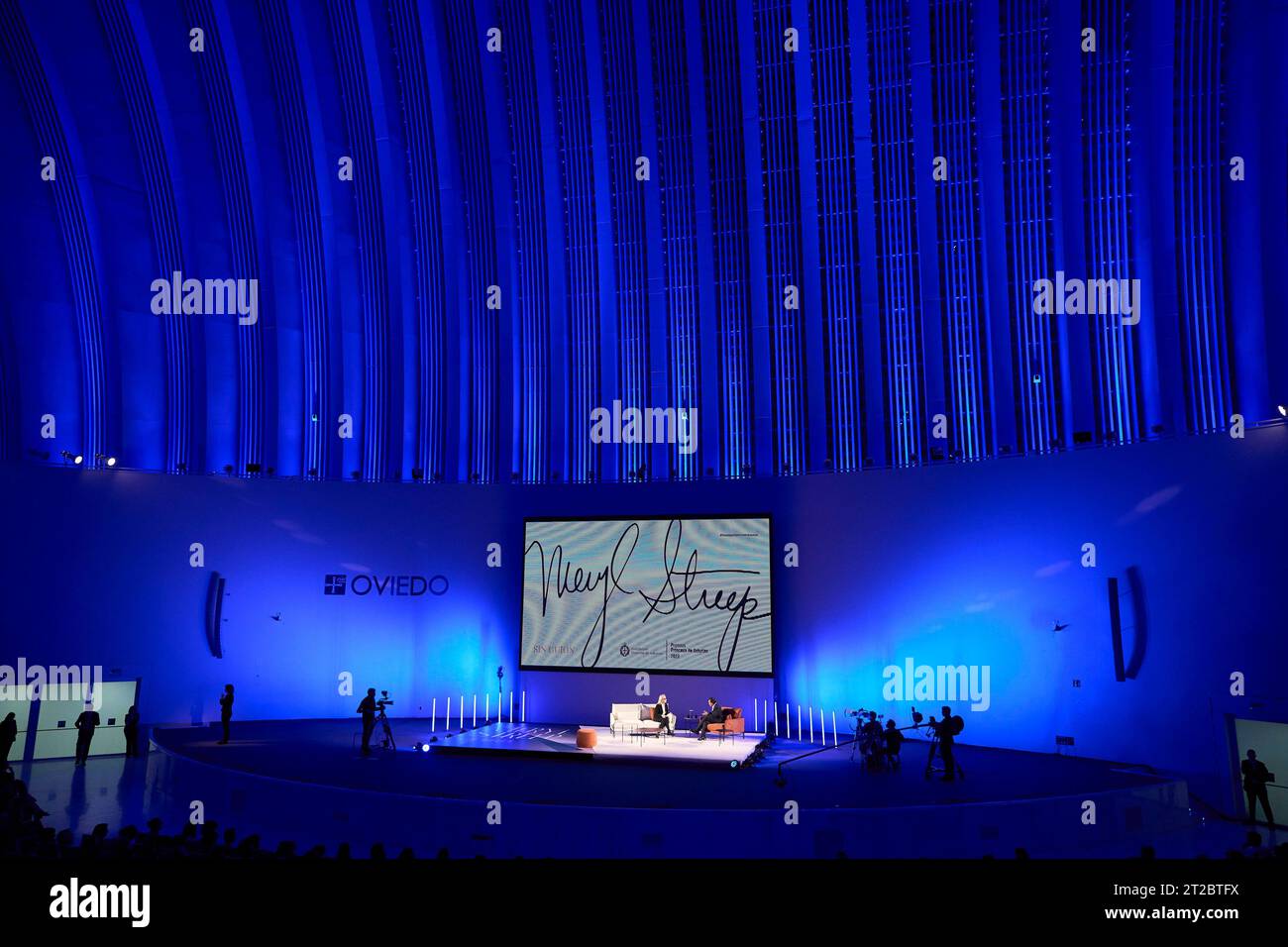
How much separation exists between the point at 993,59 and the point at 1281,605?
882 cm

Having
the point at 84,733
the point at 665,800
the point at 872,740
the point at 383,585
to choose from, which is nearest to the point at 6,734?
the point at 84,733

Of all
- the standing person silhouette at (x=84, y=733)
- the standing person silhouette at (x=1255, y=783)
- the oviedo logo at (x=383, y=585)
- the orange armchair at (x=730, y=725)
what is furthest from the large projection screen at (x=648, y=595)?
the standing person silhouette at (x=84, y=733)

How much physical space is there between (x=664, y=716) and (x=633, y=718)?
62 cm

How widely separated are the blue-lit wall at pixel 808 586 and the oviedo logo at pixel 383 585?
148mm

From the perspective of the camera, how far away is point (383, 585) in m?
16.1

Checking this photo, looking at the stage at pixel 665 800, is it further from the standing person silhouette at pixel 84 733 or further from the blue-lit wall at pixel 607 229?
the blue-lit wall at pixel 607 229

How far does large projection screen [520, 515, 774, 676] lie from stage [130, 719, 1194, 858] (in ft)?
8.00

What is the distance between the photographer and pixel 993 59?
13.6 meters

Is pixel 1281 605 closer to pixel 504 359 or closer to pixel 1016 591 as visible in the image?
pixel 1016 591

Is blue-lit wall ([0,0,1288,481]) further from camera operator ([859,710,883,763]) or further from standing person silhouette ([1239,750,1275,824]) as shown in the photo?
standing person silhouette ([1239,750,1275,824])

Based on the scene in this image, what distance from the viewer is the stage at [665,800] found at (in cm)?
879

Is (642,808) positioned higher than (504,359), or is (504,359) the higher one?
(504,359)

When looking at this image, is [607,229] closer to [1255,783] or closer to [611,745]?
[611,745]
